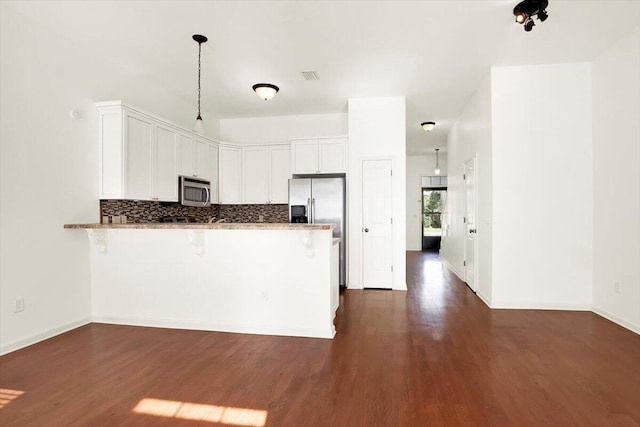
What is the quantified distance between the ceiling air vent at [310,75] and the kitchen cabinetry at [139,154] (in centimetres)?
194

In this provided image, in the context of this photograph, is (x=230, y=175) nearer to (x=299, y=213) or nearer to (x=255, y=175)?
(x=255, y=175)

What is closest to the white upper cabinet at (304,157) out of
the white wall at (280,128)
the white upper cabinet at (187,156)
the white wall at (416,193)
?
the white wall at (280,128)

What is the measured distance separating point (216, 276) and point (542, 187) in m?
3.98

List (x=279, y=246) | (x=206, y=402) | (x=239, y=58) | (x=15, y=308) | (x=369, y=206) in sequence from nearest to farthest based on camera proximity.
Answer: (x=206, y=402), (x=15, y=308), (x=279, y=246), (x=239, y=58), (x=369, y=206)

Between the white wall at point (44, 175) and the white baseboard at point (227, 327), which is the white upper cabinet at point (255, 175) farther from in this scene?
the white baseboard at point (227, 327)

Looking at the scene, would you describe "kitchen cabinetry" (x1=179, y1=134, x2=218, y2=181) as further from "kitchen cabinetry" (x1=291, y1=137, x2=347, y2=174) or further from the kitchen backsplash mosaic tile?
"kitchen cabinetry" (x1=291, y1=137, x2=347, y2=174)

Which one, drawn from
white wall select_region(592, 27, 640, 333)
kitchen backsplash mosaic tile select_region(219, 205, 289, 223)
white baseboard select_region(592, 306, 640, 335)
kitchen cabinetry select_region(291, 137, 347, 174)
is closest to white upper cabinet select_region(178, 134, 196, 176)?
kitchen backsplash mosaic tile select_region(219, 205, 289, 223)

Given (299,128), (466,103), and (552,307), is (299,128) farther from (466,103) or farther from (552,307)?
(552,307)

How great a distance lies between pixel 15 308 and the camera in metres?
3.04

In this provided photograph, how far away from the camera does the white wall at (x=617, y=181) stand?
3.39 metres

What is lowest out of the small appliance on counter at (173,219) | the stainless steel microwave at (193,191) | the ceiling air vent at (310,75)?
the small appliance on counter at (173,219)

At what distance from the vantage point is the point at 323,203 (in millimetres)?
5445

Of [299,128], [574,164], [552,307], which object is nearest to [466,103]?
[574,164]

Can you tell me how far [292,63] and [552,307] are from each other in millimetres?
4354
